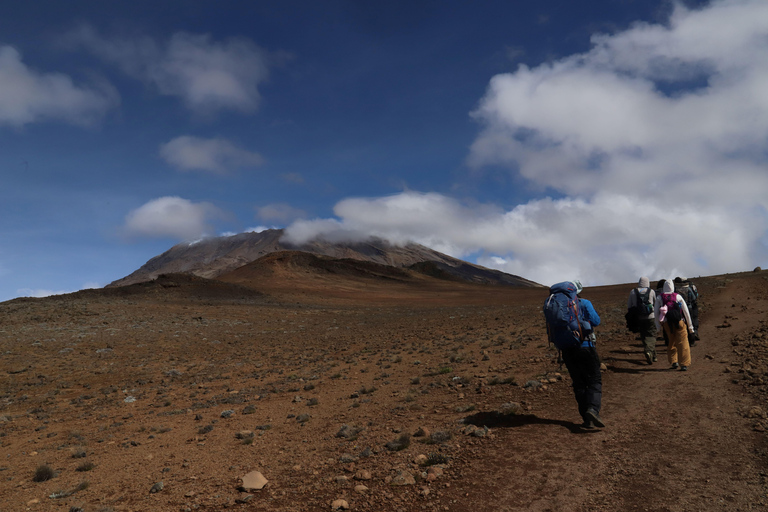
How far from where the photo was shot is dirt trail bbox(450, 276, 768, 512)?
4.12 metres

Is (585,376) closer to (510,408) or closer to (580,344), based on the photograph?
(580,344)

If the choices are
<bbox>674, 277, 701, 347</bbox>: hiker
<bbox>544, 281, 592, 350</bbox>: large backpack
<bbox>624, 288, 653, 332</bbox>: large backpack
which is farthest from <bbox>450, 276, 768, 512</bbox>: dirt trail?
<bbox>674, 277, 701, 347</bbox>: hiker

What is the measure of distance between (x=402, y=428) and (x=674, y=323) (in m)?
6.55

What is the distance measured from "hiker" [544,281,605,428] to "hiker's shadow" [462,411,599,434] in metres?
0.29

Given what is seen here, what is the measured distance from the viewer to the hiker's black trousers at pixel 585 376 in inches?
235

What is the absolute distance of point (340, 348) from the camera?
1859cm

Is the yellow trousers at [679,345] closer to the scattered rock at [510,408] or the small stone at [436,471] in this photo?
the scattered rock at [510,408]

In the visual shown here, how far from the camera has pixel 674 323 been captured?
902 centimetres

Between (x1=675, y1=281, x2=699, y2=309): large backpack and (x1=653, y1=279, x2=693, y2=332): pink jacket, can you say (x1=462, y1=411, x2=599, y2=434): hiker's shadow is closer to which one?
(x1=653, y1=279, x2=693, y2=332): pink jacket

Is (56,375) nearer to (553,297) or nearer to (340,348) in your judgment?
(340,348)

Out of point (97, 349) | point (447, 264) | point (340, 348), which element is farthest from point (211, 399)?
point (447, 264)

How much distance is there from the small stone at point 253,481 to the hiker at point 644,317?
881 centimetres

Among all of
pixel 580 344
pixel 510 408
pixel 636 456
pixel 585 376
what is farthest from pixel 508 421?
pixel 636 456

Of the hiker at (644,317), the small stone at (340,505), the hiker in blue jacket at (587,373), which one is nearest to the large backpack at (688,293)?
the hiker at (644,317)
